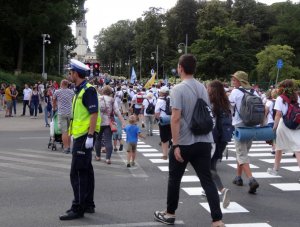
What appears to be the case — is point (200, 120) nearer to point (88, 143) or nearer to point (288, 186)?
point (88, 143)

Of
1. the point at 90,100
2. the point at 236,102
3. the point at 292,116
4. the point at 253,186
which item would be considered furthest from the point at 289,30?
the point at 90,100

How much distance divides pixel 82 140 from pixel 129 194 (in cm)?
175

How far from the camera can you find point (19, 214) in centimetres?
660

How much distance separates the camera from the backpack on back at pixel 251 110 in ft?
25.6

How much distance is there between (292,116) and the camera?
8984 millimetres

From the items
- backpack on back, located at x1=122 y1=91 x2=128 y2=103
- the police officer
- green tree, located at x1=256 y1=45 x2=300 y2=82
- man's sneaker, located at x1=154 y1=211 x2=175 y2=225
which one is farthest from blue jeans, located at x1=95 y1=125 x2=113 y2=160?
green tree, located at x1=256 y1=45 x2=300 y2=82

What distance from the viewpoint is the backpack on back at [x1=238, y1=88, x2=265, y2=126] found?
7.81 meters

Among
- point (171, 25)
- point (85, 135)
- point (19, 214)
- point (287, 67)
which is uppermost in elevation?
point (171, 25)

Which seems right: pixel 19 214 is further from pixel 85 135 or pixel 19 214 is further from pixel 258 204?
pixel 258 204

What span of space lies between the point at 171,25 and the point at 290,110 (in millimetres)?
97593

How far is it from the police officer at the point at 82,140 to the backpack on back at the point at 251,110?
8.46ft

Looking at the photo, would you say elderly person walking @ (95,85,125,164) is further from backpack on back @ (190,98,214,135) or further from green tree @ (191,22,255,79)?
green tree @ (191,22,255,79)

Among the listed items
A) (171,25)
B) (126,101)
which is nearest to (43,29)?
(126,101)

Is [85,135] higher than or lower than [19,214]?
higher
